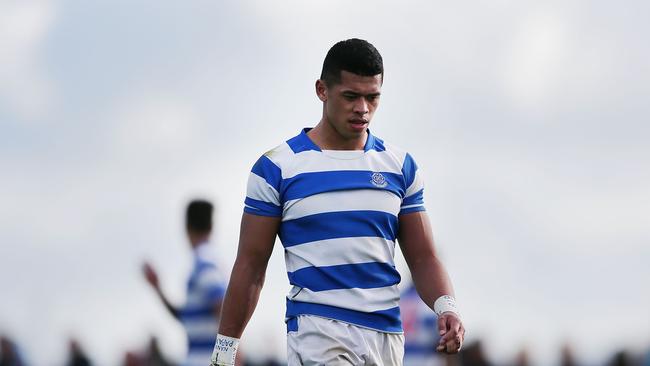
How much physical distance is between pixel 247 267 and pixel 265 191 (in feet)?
1.34

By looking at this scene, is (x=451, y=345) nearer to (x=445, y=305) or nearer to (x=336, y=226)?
(x=445, y=305)

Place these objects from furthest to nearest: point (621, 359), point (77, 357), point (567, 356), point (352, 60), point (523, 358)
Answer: point (523, 358)
point (567, 356)
point (77, 357)
point (621, 359)
point (352, 60)

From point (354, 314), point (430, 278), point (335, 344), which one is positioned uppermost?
point (430, 278)

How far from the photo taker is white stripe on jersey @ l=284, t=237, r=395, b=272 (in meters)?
7.23

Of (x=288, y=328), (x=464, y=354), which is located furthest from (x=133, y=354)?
(x=288, y=328)

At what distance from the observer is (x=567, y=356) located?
68.2 ft

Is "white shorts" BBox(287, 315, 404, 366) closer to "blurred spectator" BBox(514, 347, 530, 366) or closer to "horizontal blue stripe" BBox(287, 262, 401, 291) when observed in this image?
"horizontal blue stripe" BBox(287, 262, 401, 291)

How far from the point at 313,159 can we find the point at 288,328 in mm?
897

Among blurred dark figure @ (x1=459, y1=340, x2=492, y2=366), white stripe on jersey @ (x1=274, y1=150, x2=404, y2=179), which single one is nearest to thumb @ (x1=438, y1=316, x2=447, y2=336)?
white stripe on jersey @ (x1=274, y1=150, x2=404, y2=179)

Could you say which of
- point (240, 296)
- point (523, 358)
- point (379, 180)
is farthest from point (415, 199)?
point (523, 358)

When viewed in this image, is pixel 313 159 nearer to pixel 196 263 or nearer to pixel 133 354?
pixel 196 263

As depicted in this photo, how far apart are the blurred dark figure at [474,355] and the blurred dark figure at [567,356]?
1691 millimetres

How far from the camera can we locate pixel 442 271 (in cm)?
759

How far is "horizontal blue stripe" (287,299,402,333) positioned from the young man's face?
2.99 feet
